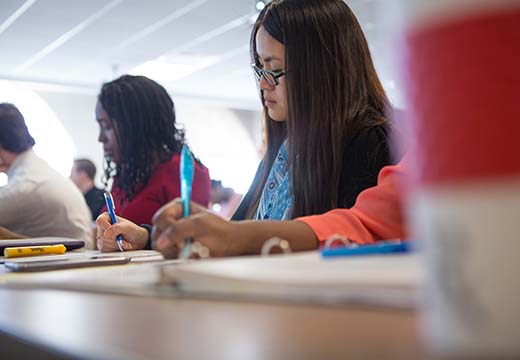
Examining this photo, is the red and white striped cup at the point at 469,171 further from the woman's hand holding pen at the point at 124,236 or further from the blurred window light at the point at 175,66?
the blurred window light at the point at 175,66

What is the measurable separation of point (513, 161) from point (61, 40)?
15.9ft

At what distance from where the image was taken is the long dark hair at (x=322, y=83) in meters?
1.04

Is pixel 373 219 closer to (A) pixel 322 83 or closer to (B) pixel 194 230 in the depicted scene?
(B) pixel 194 230

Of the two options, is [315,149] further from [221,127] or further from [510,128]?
[221,127]

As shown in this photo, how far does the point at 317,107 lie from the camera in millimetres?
1086

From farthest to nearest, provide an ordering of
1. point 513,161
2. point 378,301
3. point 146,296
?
1. point 146,296
2. point 378,301
3. point 513,161

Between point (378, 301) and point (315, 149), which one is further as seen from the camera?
point (315, 149)

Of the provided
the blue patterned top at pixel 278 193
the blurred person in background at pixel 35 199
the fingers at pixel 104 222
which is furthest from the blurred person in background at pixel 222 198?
the blue patterned top at pixel 278 193

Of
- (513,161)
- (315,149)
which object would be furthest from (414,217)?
(315,149)

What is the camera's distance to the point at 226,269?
1.42 ft

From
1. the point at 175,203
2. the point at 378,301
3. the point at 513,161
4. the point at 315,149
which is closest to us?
the point at 513,161

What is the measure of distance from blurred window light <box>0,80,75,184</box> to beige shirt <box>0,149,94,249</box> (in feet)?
12.4

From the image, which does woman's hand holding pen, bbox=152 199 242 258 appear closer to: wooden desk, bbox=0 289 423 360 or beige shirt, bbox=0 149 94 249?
wooden desk, bbox=0 289 423 360

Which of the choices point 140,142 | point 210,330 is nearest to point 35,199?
point 140,142
